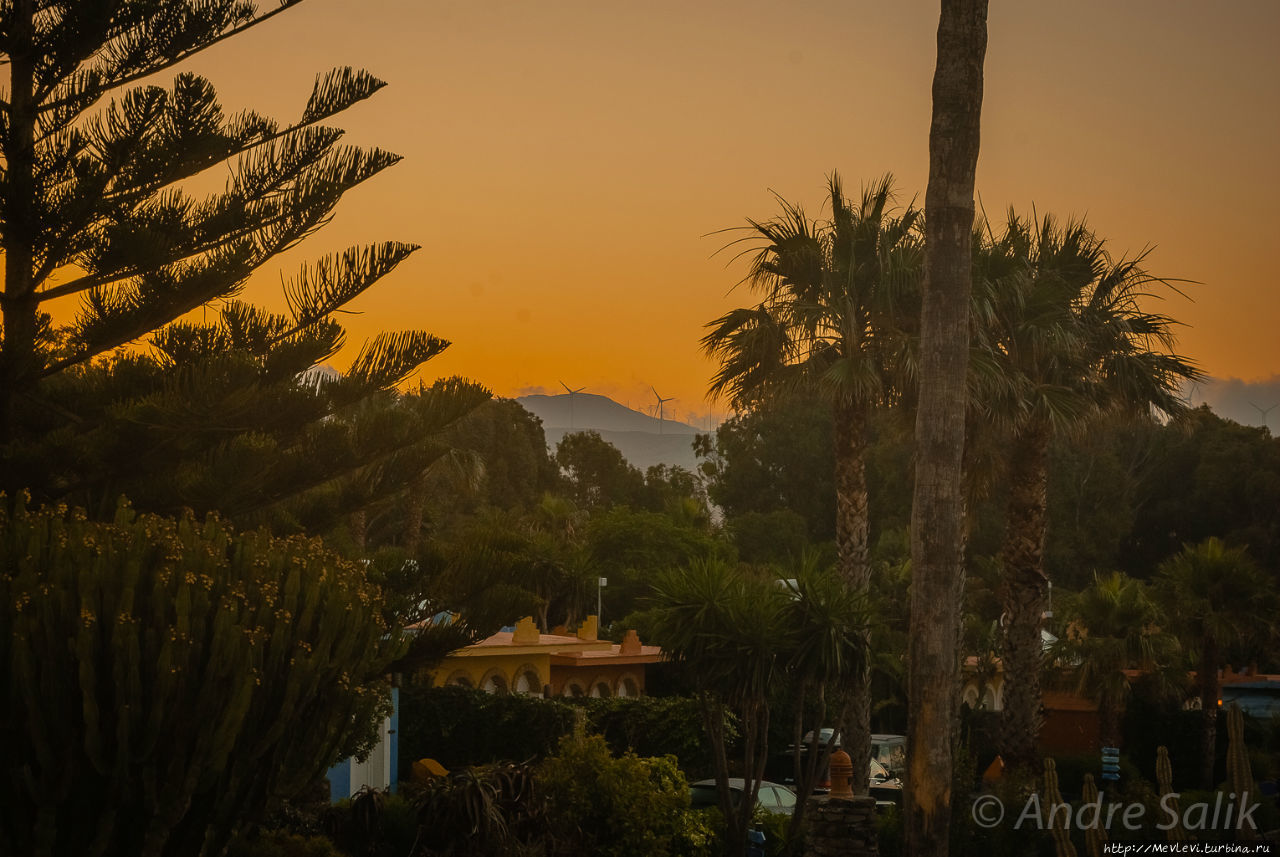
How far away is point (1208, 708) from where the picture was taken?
21.4 meters

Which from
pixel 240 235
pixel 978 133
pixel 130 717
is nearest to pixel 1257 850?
pixel 978 133

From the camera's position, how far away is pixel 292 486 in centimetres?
1357

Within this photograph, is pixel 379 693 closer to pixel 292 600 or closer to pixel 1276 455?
pixel 292 600

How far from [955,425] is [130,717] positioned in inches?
269

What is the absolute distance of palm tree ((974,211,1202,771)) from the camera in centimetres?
1878

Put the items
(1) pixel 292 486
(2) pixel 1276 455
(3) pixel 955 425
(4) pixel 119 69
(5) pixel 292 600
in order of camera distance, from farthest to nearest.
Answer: (2) pixel 1276 455, (1) pixel 292 486, (4) pixel 119 69, (3) pixel 955 425, (5) pixel 292 600

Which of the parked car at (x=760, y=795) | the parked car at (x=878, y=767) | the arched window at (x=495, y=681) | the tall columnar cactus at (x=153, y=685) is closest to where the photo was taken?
the tall columnar cactus at (x=153, y=685)

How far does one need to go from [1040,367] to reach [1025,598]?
3.42 meters

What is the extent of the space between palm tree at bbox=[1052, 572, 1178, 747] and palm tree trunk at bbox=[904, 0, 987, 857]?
39.1ft

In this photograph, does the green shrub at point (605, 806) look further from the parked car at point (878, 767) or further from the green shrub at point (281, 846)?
the parked car at point (878, 767)

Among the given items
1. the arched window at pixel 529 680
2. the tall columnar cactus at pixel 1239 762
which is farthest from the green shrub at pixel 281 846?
the arched window at pixel 529 680

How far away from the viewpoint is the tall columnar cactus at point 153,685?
783 centimetres

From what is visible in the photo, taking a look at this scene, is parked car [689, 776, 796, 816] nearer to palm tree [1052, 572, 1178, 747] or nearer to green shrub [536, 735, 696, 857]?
green shrub [536, 735, 696, 857]

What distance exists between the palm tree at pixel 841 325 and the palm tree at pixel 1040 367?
131 cm
